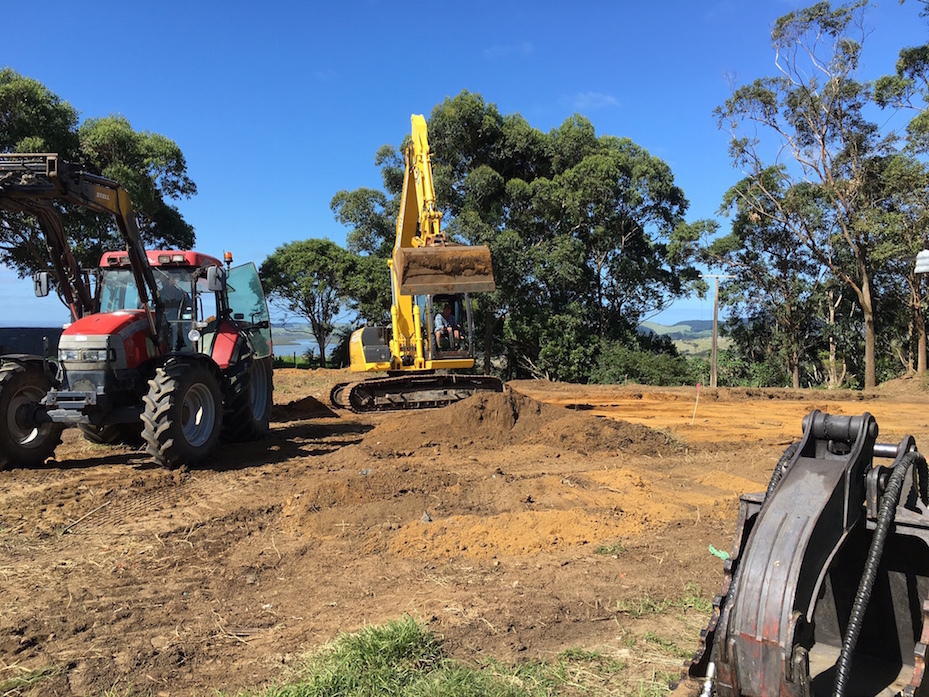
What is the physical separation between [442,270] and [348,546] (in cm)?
795

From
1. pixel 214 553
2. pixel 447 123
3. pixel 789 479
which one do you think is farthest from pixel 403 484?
pixel 447 123

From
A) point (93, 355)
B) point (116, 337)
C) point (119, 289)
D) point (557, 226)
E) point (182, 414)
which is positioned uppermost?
point (557, 226)

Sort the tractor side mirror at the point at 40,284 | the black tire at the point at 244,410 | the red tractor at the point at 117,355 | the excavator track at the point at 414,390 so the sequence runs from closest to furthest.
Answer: the red tractor at the point at 117,355 → the tractor side mirror at the point at 40,284 → the black tire at the point at 244,410 → the excavator track at the point at 414,390

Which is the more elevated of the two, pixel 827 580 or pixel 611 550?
pixel 827 580

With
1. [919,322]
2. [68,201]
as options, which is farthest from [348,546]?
[919,322]

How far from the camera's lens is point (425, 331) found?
13391mm

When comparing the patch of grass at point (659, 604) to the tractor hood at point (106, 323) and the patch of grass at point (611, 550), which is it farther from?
the tractor hood at point (106, 323)

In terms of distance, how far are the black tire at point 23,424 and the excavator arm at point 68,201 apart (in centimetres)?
116

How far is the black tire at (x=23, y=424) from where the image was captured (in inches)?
307

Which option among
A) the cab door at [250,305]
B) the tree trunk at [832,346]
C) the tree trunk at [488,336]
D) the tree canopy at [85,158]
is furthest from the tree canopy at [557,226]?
the cab door at [250,305]

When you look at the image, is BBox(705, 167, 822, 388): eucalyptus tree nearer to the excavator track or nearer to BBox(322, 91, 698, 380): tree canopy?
BBox(322, 91, 698, 380): tree canopy

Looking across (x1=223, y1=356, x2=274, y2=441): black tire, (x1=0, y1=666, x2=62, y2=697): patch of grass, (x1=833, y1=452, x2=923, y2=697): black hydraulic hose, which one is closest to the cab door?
(x1=223, y1=356, x2=274, y2=441): black tire

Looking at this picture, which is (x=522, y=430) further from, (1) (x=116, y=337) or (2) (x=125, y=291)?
(2) (x=125, y=291)

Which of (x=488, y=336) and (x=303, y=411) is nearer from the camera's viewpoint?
(x=303, y=411)
